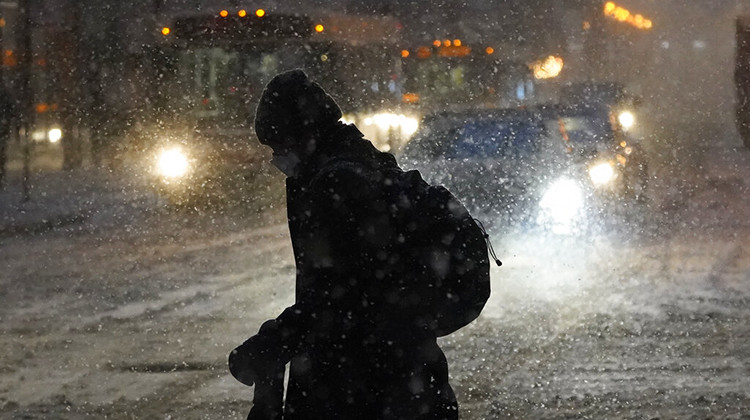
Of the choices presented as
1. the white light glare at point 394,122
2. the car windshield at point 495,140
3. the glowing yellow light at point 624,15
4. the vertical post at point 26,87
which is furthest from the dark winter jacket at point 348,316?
the glowing yellow light at point 624,15

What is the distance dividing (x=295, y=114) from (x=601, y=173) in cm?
1270

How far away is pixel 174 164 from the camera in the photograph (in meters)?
19.4

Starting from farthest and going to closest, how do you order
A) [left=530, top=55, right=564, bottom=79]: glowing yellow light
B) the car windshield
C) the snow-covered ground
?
[left=530, top=55, right=564, bottom=79]: glowing yellow light, the car windshield, the snow-covered ground

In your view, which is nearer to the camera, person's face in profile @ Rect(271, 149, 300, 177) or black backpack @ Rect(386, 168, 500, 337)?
black backpack @ Rect(386, 168, 500, 337)

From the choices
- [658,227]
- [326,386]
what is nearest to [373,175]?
[326,386]

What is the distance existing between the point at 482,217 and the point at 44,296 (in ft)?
16.5

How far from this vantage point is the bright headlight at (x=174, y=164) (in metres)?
19.1

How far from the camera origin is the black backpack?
2990 millimetres

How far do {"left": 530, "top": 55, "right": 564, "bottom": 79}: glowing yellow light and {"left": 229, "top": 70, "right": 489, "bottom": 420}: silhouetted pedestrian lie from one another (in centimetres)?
2053

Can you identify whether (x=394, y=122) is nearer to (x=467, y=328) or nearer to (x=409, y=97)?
(x=409, y=97)

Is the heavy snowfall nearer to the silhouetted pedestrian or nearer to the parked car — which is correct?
the parked car

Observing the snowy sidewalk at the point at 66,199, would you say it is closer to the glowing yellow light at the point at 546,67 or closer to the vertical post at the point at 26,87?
the vertical post at the point at 26,87

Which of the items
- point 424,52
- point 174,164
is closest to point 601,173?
point 424,52

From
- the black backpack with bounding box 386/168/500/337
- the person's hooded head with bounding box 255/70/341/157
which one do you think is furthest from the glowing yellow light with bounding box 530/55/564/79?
the black backpack with bounding box 386/168/500/337
